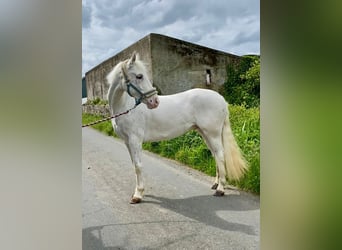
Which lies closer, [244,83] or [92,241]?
[92,241]

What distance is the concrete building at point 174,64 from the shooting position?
3.50 feet

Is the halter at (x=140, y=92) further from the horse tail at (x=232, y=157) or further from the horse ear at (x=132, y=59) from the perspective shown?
the horse tail at (x=232, y=157)

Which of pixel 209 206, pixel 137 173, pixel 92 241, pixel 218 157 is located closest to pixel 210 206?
pixel 209 206

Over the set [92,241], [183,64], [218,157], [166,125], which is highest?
[183,64]

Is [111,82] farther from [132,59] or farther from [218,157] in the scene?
[218,157]

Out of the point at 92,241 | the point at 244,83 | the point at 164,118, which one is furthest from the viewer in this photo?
the point at 164,118

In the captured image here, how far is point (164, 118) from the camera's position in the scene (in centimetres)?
122

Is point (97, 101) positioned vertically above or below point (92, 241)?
above

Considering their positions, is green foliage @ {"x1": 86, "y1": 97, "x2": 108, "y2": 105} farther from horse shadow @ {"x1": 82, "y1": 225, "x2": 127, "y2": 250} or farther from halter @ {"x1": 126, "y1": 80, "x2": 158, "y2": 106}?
horse shadow @ {"x1": 82, "y1": 225, "x2": 127, "y2": 250}

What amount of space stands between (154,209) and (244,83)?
1.88 feet
